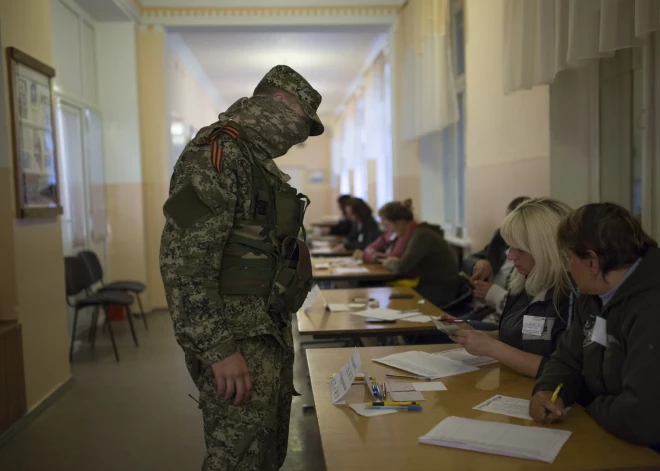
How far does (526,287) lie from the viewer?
202 centimetres

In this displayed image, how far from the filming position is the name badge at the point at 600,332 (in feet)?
4.66

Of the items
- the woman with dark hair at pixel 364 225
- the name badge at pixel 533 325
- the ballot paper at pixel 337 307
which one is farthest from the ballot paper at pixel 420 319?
the woman with dark hair at pixel 364 225

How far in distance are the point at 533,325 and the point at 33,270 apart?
2926mm

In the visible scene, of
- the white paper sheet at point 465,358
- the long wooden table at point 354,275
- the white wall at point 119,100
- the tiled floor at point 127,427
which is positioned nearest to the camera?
the white paper sheet at point 465,358

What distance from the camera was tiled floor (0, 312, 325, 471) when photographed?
293 centimetres

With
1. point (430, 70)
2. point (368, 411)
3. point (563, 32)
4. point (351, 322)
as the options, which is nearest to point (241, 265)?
point (368, 411)

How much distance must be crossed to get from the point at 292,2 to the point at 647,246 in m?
6.01

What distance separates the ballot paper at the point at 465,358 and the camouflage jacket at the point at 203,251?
744mm

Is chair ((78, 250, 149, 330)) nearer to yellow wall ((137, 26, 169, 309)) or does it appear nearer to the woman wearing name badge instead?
yellow wall ((137, 26, 169, 309))

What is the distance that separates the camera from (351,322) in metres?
2.80

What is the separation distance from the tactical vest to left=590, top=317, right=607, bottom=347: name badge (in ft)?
2.42

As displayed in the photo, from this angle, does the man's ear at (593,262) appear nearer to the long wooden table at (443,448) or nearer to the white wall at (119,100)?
the long wooden table at (443,448)

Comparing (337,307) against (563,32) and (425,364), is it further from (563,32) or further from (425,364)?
(563,32)

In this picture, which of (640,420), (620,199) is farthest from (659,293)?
(620,199)
